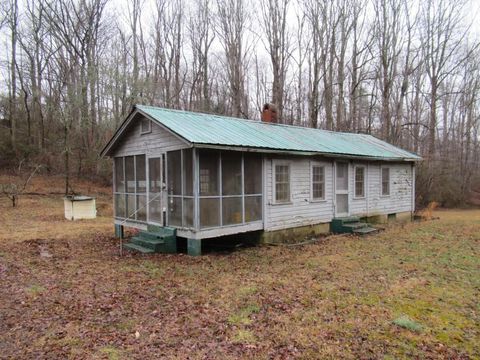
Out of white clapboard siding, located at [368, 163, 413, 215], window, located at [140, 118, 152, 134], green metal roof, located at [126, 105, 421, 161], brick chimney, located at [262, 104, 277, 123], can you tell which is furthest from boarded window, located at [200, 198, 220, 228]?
white clapboard siding, located at [368, 163, 413, 215]

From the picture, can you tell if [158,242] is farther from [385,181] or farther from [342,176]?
[385,181]

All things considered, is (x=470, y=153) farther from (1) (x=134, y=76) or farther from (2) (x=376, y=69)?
(1) (x=134, y=76)

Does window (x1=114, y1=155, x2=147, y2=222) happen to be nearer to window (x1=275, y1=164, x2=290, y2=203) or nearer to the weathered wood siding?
the weathered wood siding

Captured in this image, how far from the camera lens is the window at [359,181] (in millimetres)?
13397

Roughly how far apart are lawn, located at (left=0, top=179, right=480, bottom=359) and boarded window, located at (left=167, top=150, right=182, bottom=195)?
171 cm

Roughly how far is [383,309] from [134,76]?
2221cm

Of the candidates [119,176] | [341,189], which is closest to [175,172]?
[119,176]

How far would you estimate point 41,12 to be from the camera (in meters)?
23.8

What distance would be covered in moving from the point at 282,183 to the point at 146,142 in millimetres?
4149

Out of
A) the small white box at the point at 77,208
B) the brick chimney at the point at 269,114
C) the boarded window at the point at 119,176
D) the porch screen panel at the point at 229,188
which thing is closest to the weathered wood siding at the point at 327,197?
the porch screen panel at the point at 229,188

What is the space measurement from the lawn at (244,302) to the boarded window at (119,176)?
1.97 metres

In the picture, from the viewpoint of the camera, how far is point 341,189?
12750 millimetres

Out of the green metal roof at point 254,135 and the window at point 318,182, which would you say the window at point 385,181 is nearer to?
the green metal roof at point 254,135

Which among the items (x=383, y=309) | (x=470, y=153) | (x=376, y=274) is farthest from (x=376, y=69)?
(x=383, y=309)
